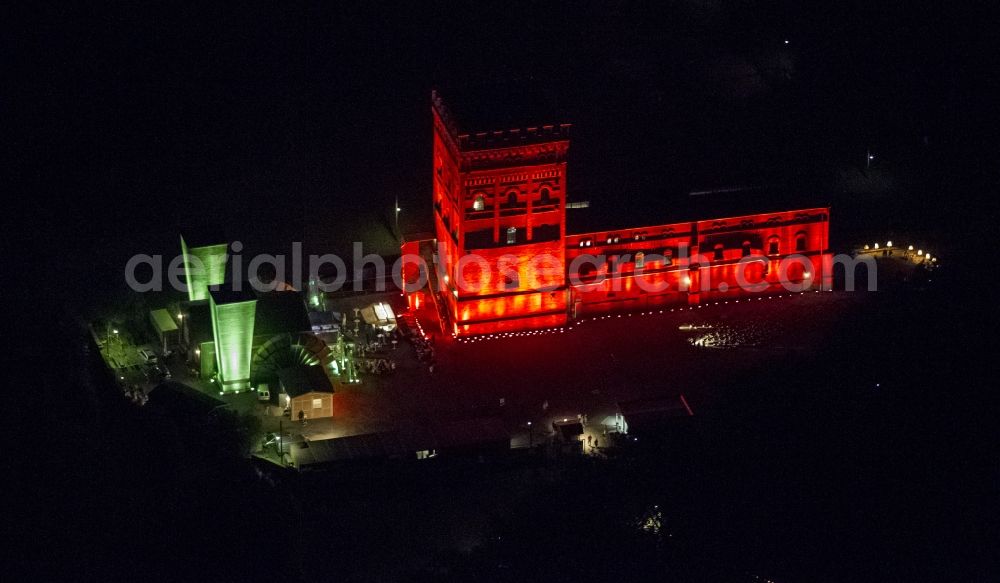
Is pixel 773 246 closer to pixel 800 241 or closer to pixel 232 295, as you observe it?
pixel 800 241

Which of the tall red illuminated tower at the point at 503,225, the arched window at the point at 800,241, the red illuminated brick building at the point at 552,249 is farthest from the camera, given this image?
the arched window at the point at 800,241

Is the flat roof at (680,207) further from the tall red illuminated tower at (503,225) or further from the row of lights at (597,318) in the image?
the row of lights at (597,318)

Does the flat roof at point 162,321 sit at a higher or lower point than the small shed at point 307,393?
higher

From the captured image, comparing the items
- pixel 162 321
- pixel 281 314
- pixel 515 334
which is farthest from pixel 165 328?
pixel 515 334

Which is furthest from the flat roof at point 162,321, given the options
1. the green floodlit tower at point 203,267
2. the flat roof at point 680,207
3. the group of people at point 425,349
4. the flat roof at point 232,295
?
the flat roof at point 680,207

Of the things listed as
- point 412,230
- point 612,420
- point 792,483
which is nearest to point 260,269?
point 412,230

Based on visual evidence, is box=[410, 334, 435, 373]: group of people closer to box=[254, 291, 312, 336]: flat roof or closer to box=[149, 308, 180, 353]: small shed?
box=[254, 291, 312, 336]: flat roof

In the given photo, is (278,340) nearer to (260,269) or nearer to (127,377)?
(127,377)
